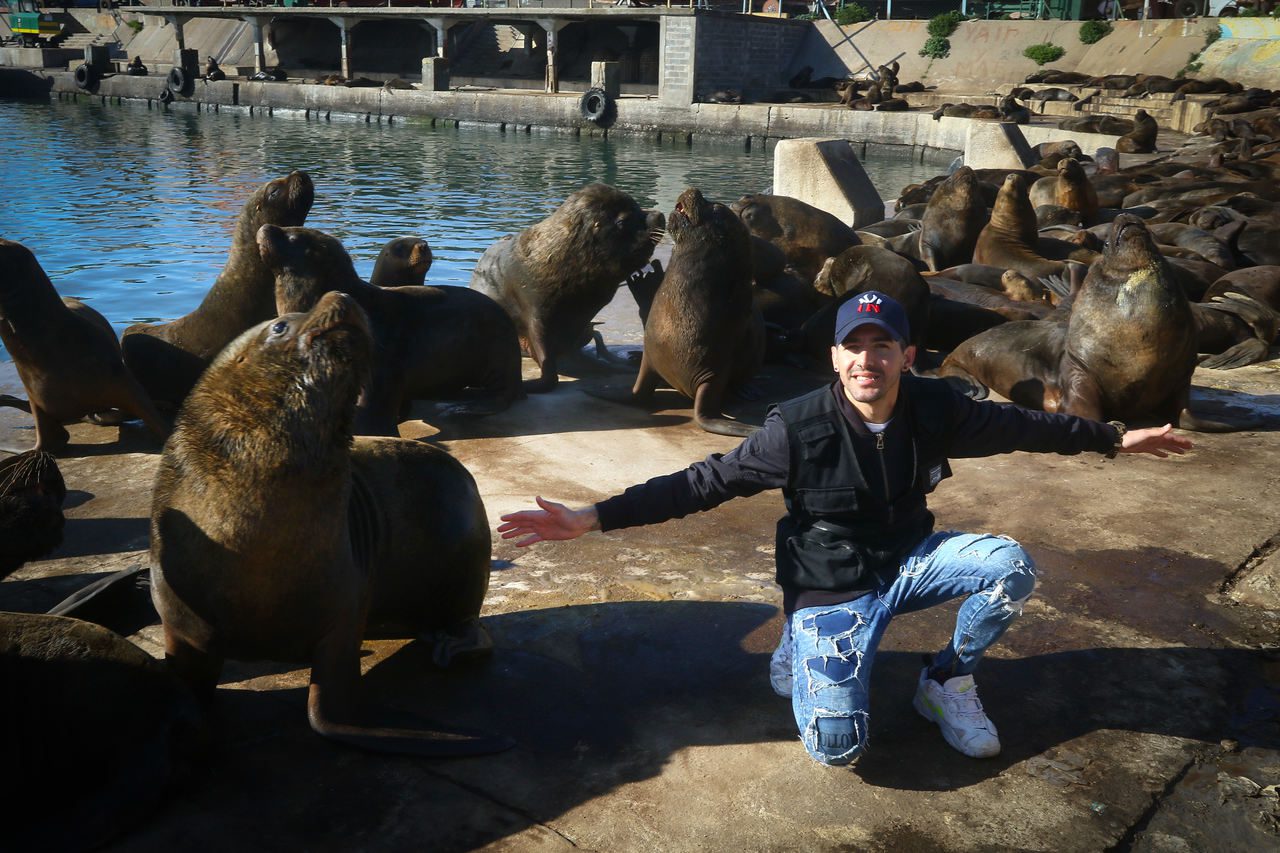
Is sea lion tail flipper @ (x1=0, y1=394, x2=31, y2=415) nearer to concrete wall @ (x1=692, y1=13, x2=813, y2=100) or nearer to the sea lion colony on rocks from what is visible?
the sea lion colony on rocks

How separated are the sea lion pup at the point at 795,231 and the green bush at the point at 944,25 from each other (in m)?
32.9

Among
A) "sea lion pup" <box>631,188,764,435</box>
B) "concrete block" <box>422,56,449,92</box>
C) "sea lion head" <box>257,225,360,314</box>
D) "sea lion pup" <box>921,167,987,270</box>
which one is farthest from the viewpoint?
"concrete block" <box>422,56,449,92</box>

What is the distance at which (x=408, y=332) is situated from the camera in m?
6.12

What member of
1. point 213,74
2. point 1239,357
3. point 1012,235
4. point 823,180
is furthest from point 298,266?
point 213,74

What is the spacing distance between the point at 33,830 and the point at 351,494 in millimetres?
1078

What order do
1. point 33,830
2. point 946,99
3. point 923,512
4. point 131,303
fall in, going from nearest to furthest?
1. point 33,830
2. point 923,512
3. point 131,303
4. point 946,99

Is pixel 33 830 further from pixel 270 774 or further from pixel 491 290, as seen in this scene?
pixel 491 290

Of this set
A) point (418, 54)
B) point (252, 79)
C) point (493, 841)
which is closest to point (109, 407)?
point (493, 841)

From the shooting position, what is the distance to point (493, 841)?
2.56 m

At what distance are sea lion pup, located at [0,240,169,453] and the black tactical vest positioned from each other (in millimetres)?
3808

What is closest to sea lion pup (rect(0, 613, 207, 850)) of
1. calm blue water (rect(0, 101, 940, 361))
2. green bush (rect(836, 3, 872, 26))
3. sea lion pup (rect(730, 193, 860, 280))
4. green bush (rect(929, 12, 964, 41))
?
calm blue water (rect(0, 101, 940, 361))

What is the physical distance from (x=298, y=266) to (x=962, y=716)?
4053 mm

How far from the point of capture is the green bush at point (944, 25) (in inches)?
1540

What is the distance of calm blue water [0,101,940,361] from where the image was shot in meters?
13.5
